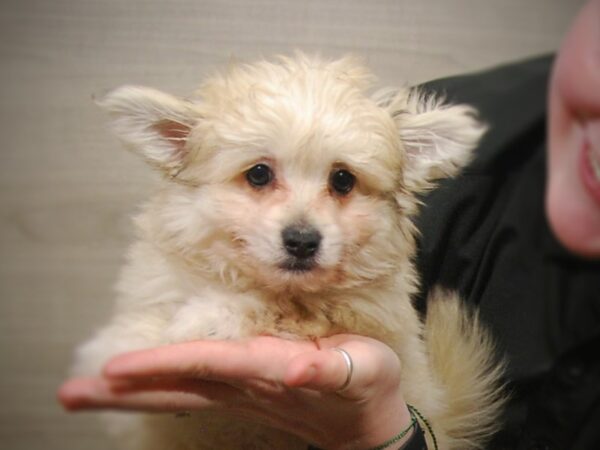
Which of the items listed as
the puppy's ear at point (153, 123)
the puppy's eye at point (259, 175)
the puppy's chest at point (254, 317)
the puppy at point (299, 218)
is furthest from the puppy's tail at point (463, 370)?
the puppy's ear at point (153, 123)

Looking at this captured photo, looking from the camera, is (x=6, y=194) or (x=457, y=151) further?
(x=457, y=151)

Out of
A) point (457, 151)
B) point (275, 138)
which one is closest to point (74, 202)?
point (275, 138)

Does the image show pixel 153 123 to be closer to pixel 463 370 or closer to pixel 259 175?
pixel 259 175

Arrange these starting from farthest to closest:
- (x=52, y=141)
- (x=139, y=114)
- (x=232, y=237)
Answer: (x=232, y=237), (x=139, y=114), (x=52, y=141)

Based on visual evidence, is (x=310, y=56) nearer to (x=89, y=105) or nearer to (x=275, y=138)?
(x=275, y=138)

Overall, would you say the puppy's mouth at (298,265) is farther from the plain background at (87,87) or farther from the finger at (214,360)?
the plain background at (87,87)

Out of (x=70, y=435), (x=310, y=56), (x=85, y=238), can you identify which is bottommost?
(x=70, y=435)
